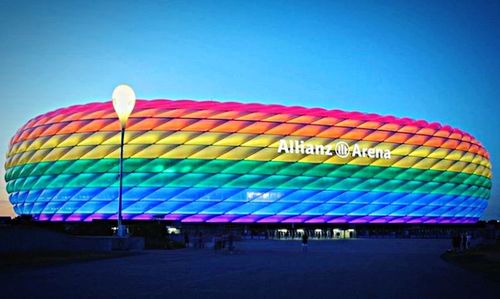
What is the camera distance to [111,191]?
169 feet

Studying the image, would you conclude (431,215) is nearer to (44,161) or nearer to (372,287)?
(44,161)

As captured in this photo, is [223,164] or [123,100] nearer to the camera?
[123,100]

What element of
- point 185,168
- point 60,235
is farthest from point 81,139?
point 60,235

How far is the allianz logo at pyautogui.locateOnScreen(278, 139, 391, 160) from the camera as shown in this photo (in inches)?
2087

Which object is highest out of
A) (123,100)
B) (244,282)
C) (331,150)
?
(331,150)

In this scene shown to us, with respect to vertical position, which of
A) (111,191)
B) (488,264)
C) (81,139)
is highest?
(81,139)

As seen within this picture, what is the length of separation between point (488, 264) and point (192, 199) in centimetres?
3595

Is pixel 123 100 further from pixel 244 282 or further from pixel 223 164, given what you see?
pixel 223 164

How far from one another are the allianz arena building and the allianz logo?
98 millimetres

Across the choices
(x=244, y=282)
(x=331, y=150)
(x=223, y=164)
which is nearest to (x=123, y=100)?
(x=244, y=282)

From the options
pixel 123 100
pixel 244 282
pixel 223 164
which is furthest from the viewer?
pixel 223 164

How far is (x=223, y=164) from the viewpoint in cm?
5141

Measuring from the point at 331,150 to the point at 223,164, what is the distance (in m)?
10.7

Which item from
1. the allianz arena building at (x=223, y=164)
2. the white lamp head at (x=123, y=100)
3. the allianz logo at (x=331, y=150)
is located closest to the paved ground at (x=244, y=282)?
the white lamp head at (x=123, y=100)
